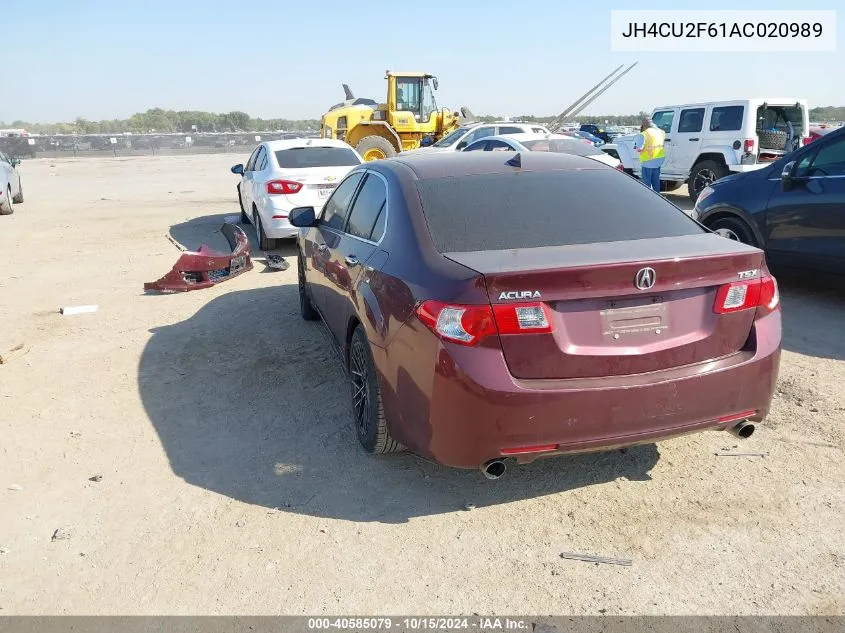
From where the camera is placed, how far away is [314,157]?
32.6ft

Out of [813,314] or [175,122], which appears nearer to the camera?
[813,314]

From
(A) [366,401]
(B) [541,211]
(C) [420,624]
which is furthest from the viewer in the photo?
(A) [366,401]

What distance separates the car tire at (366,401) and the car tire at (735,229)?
4.72 meters

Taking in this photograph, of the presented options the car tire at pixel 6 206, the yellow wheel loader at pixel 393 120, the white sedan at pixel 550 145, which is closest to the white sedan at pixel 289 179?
the white sedan at pixel 550 145

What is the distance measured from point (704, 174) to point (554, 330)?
12873 mm

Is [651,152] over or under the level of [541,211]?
over

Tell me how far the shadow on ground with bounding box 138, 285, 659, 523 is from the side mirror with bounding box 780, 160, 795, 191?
160 inches

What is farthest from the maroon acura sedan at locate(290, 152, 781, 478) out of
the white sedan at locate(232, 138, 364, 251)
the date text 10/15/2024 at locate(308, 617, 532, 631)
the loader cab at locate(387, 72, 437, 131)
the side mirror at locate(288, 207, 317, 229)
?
the loader cab at locate(387, 72, 437, 131)

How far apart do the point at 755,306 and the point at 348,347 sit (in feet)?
7.42

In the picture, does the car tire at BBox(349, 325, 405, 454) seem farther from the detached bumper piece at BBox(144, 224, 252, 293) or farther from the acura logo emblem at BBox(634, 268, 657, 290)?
the detached bumper piece at BBox(144, 224, 252, 293)

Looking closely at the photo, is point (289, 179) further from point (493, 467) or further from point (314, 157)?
point (493, 467)

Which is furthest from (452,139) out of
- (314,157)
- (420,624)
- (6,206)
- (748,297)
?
(420,624)

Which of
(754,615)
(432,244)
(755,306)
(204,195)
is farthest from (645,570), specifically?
(204,195)

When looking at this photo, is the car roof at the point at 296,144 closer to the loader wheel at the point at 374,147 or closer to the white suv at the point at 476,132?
the white suv at the point at 476,132
